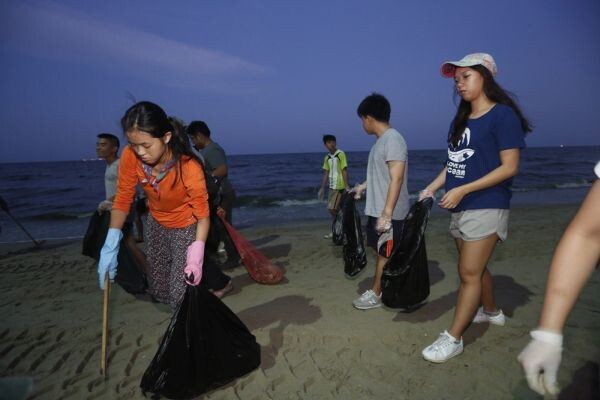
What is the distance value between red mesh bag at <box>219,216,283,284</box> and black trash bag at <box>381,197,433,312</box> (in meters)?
1.73

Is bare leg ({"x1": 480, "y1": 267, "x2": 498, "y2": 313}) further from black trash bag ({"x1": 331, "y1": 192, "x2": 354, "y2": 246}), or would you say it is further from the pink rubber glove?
the pink rubber glove

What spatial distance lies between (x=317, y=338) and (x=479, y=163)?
189 centimetres

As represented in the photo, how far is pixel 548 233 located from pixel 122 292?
292 inches

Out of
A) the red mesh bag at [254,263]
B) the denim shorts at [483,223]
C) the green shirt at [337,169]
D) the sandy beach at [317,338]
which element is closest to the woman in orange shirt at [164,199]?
the sandy beach at [317,338]

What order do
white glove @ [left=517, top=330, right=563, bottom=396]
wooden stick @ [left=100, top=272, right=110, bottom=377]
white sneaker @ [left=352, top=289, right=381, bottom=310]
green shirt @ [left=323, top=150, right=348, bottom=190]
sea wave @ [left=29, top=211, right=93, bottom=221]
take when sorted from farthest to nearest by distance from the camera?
1. sea wave @ [left=29, top=211, right=93, bottom=221]
2. green shirt @ [left=323, top=150, right=348, bottom=190]
3. white sneaker @ [left=352, top=289, right=381, bottom=310]
4. wooden stick @ [left=100, top=272, right=110, bottom=377]
5. white glove @ [left=517, top=330, right=563, bottom=396]

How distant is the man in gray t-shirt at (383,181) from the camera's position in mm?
3055

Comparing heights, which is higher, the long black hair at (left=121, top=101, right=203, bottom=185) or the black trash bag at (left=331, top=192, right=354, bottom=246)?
the long black hair at (left=121, top=101, right=203, bottom=185)

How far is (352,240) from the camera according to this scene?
12.2 feet

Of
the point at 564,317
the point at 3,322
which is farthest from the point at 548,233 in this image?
the point at 3,322

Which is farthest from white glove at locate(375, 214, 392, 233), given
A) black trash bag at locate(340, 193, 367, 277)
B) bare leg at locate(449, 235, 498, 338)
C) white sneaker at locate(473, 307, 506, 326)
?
white sneaker at locate(473, 307, 506, 326)

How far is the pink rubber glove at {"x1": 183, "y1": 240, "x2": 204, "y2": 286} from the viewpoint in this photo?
2.18 meters

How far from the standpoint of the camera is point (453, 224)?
2.55 m

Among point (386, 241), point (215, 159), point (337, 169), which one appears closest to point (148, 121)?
point (386, 241)

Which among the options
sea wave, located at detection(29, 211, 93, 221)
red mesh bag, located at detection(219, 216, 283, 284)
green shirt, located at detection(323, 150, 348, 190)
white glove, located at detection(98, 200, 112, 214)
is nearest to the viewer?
white glove, located at detection(98, 200, 112, 214)
